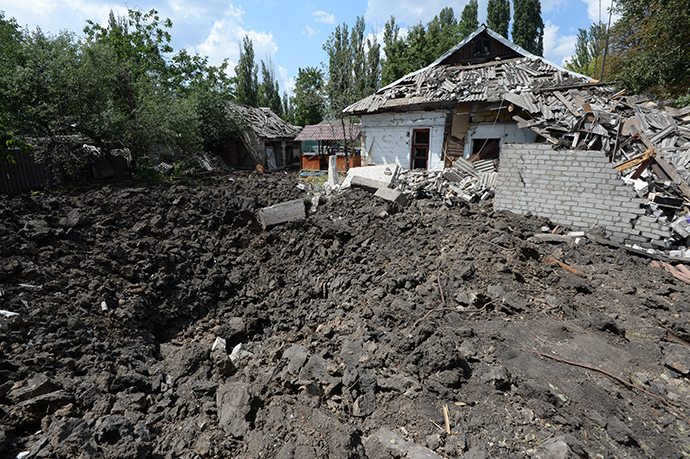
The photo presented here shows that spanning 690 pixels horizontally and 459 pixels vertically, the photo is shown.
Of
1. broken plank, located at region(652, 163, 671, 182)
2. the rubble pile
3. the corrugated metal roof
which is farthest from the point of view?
the corrugated metal roof

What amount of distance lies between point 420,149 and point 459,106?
91.0 inches

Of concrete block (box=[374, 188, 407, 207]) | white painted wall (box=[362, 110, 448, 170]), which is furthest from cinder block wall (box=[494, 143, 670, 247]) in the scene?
white painted wall (box=[362, 110, 448, 170])

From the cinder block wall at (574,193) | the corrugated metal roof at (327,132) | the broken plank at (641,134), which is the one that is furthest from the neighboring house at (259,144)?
the broken plank at (641,134)

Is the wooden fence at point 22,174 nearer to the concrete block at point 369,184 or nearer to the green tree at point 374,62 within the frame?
the concrete block at point 369,184

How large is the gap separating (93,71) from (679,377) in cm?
1546

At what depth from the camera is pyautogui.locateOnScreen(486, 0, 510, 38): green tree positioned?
3344 cm

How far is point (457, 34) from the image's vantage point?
33.9 meters

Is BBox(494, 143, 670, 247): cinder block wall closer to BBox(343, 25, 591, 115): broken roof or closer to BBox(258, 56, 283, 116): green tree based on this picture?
BBox(343, 25, 591, 115): broken roof

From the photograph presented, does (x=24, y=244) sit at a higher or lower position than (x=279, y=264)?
higher

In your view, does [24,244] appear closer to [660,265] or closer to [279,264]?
[279,264]

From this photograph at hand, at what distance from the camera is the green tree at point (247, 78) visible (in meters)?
35.9

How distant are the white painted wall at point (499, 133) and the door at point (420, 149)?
1.67 metres

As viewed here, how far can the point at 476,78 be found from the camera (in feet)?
41.5

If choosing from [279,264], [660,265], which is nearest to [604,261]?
[660,265]
